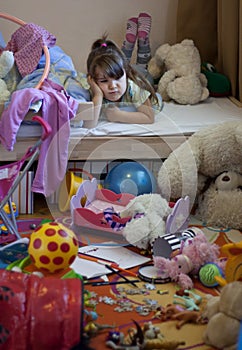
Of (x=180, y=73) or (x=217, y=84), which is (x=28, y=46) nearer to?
(x=180, y=73)

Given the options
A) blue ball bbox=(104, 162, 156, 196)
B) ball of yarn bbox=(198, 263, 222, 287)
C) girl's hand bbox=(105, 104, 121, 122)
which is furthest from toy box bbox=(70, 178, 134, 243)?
ball of yarn bbox=(198, 263, 222, 287)

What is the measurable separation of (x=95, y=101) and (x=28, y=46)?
16.1 inches

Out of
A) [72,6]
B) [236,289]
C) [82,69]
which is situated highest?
[72,6]

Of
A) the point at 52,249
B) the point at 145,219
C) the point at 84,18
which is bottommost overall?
the point at 145,219

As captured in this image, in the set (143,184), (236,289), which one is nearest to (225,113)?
(143,184)

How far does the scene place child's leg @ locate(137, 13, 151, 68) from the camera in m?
3.50

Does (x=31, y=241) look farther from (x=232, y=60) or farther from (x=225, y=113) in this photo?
(x=232, y=60)

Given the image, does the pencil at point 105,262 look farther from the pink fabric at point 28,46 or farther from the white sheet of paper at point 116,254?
the pink fabric at point 28,46

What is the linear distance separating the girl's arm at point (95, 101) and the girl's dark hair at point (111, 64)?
0.12 feet

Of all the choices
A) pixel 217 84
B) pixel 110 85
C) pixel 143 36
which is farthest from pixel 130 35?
pixel 110 85

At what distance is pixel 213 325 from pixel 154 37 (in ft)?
6.94

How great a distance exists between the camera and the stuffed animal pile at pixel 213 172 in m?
2.79

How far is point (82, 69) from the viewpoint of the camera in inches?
144

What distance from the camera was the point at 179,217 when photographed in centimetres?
267
